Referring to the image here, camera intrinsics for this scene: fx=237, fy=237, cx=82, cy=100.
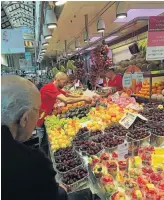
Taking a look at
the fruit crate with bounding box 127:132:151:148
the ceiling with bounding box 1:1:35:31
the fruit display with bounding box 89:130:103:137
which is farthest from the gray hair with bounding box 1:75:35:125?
the ceiling with bounding box 1:1:35:31

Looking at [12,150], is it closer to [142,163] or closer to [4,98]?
[4,98]

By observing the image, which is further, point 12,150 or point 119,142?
point 119,142

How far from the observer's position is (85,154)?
99.7 inches

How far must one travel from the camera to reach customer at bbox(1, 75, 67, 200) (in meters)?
1.23

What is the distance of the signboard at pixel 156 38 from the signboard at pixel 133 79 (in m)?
0.89

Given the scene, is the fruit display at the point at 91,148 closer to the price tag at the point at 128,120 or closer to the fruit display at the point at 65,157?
the fruit display at the point at 65,157

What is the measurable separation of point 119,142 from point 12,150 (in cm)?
145

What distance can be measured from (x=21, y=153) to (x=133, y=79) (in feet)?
11.8

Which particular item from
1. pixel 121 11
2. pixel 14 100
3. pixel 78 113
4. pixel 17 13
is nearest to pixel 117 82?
pixel 121 11

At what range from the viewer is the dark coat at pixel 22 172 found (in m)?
1.22

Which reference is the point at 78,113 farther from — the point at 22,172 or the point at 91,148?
the point at 22,172

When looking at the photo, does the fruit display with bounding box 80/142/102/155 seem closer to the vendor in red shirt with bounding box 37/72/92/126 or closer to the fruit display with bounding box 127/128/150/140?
the fruit display with bounding box 127/128/150/140

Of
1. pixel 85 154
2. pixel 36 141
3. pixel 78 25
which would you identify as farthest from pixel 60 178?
pixel 78 25

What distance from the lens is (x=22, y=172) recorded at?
1246 millimetres
